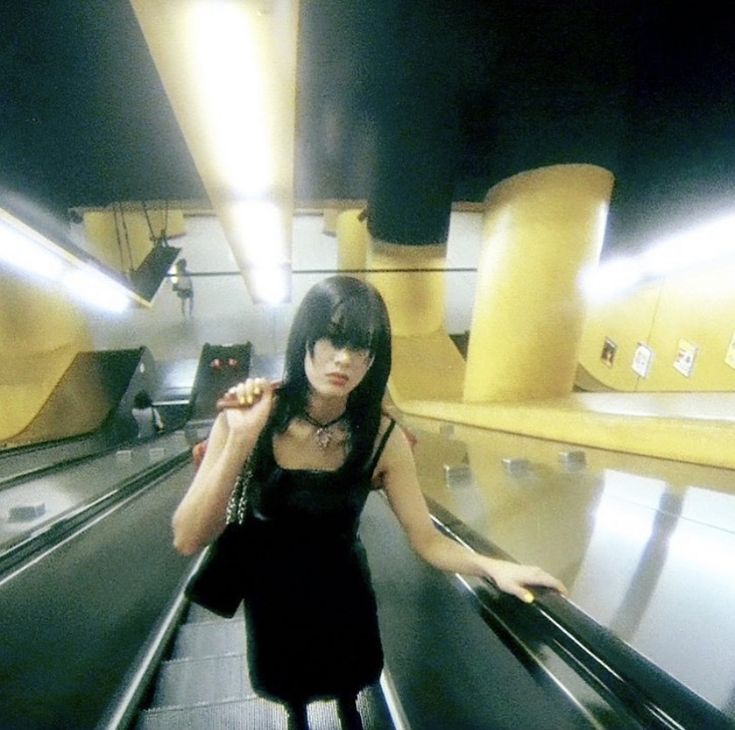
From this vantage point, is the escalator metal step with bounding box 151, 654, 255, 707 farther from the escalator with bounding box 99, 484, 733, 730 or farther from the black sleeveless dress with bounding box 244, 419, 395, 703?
the black sleeveless dress with bounding box 244, 419, 395, 703

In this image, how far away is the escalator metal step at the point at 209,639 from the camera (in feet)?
7.77

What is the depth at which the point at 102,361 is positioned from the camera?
8.49 m

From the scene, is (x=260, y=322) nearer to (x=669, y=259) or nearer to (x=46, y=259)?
(x=46, y=259)

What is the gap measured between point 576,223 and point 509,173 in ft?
3.92

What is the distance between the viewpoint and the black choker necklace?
4.34ft

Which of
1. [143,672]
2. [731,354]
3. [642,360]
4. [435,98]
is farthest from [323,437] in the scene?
[642,360]

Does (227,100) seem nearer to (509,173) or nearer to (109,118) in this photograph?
(109,118)

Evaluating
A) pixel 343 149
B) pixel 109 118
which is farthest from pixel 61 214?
pixel 343 149

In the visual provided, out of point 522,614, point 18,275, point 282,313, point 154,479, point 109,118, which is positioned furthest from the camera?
point 282,313

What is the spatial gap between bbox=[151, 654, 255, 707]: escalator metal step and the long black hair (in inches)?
50.9

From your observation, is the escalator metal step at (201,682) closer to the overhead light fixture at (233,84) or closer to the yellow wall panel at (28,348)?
the overhead light fixture at (233,84)

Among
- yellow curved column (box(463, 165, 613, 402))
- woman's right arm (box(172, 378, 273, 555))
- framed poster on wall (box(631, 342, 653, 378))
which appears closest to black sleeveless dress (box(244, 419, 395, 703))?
woman's right arm (box(172, 378, 273, 555))

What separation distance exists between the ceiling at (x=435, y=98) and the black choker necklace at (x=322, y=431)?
2.83m

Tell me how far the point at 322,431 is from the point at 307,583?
39 cm
